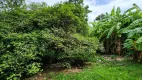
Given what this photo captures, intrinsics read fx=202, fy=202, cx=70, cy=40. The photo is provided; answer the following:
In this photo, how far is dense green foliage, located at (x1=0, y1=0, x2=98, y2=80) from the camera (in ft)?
22.9

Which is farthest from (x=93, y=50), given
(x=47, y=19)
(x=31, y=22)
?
(x=31, y=22)

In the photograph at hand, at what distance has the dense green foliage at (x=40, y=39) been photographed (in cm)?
699

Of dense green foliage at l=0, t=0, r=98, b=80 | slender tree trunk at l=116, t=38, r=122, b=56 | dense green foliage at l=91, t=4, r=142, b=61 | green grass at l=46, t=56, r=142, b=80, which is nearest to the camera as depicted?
green grass at l=46, t=56, r=142, b=80

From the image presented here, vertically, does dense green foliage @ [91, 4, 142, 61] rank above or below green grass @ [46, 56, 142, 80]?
above

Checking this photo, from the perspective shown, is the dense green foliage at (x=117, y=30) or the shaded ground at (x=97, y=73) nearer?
the shaded ground at (x=97, y=73)

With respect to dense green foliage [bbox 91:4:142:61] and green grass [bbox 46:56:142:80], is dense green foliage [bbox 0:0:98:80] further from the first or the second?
dense green foliage [bbox 91:4:142:61]

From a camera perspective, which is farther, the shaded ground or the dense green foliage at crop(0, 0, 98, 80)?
the dense green foliage at crop(0, 0, 98, 80)

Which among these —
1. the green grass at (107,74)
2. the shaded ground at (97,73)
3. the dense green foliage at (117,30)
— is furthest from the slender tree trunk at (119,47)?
the green grass at (107,74)

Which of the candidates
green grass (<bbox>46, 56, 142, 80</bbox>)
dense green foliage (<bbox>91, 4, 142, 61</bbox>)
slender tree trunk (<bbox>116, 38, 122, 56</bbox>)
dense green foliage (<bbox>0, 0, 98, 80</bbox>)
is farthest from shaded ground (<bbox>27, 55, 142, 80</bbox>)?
slender tree trunk (<bbox>116, 38, 122, 56</bbox>)

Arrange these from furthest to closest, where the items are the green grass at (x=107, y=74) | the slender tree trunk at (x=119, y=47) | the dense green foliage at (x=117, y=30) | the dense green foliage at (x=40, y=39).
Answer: the slender tree trunk at (x=119, y=47), the dense green foliage at (x=117, y=30), the dense green foliage at (x=40, y=39), the green grass at (x=107, y=74)

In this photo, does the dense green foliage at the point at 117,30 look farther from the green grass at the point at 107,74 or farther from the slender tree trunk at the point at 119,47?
the green grass at the point at 107,74

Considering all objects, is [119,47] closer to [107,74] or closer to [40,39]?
[107,74]

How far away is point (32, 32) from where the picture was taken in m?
7.89

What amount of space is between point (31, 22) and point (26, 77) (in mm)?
2306
